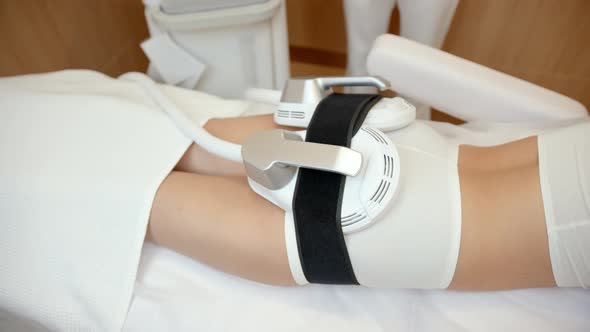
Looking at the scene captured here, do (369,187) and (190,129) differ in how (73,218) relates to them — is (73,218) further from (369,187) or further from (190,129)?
(369,187)

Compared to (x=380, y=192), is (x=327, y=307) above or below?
below

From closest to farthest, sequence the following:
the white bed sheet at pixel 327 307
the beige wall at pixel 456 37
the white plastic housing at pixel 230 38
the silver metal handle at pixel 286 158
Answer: the silver metal handle at pixel 286 158 < the white bed sheet at pixel 327 307 < the white plastic housing at pixel 230 38 < the beige wall at pixel 456 37

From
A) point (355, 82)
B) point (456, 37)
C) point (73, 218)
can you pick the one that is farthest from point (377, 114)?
point (456, 37)

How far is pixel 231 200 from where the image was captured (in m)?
0.60

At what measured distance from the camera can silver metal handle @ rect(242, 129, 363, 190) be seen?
460mm

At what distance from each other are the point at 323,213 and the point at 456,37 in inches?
42.1

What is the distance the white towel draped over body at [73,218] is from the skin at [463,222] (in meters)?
0.05

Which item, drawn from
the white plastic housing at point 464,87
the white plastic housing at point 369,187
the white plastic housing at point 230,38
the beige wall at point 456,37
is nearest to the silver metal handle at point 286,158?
the white plastic housing at point 369,187

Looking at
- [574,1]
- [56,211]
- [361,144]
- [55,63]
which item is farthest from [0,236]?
[574,1]

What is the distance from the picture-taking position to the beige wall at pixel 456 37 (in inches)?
42.0

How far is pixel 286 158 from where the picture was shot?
48 centimetres

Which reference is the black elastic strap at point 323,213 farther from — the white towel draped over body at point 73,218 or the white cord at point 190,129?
the white towel draped over body at point 73,218

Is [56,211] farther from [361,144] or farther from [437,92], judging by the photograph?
[437,92]

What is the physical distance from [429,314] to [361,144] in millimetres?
284
